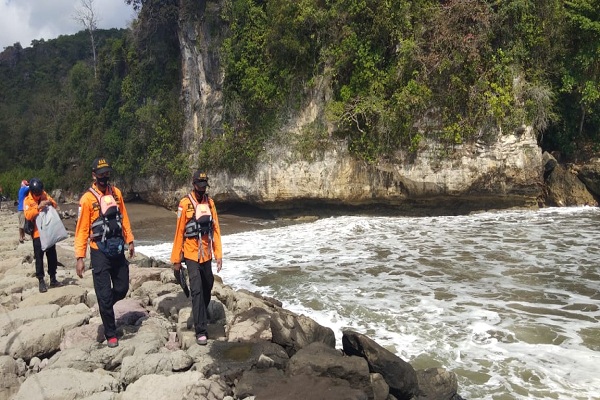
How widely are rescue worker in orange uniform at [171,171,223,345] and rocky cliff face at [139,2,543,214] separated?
11274 millimetres

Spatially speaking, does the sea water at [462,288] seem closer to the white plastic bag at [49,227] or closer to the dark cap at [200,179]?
the dark cap at [200,179]

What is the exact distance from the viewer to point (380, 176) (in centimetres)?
1595

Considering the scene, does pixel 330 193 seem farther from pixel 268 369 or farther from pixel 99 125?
pixel 99 125

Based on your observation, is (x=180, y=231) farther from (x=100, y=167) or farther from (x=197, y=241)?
(x=100, y=167)

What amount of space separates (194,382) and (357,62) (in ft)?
43.7

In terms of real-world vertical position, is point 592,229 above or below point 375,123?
below

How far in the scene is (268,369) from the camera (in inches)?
177

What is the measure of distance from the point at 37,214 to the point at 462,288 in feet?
22.8

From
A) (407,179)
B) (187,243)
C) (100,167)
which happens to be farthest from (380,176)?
(100,167)

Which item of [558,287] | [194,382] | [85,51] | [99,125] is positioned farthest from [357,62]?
[85,51]

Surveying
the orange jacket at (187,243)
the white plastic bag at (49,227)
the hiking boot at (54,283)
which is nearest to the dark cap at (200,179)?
the orange jacket at (187,243)

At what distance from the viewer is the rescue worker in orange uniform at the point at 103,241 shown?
4871 millimetres

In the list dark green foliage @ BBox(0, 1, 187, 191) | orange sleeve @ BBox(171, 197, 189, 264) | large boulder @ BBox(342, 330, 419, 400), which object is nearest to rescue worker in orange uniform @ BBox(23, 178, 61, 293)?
orange sleeve @ BBox(171, 197, 189, 264)

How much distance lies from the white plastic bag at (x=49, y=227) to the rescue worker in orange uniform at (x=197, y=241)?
110 inches
